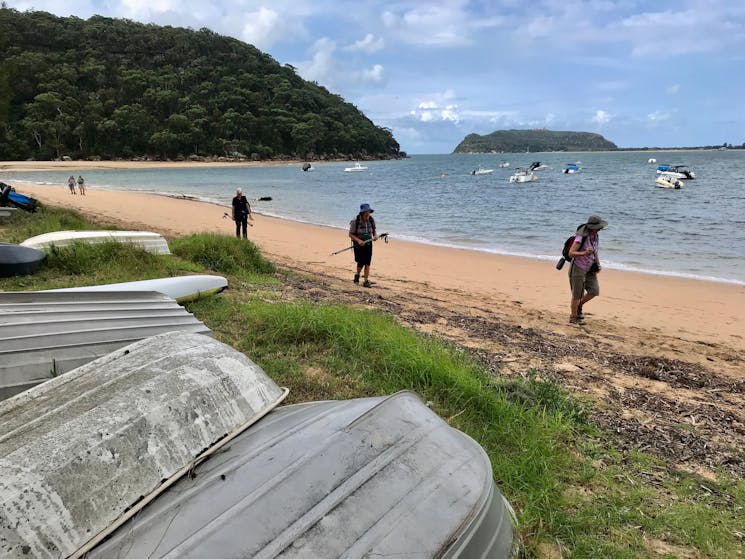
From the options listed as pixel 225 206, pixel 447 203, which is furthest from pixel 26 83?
pixel 447 203

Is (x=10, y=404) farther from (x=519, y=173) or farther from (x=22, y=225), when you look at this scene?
(x=519, y=173)

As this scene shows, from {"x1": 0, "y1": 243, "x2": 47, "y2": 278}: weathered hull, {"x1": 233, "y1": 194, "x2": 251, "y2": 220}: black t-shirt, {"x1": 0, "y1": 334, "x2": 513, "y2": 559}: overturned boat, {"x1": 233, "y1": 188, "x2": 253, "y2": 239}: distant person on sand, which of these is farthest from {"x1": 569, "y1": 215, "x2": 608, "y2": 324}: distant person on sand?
{"x1": 233, "y1": 194, "x2": 251, "y2": 220}: black t-shirt

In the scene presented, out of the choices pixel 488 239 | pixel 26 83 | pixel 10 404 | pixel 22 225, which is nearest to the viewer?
pixel 10 404

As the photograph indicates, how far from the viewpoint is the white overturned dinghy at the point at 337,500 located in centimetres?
153

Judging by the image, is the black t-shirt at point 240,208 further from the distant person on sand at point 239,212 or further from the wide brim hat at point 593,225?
the wide brim hat at point 593,225

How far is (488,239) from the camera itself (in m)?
16.4

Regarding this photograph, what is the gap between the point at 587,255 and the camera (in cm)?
666

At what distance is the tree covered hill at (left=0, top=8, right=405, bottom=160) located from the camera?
229ft

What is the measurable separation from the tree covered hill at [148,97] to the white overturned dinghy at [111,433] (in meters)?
75.0

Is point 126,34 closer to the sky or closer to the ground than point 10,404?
closer to the sky

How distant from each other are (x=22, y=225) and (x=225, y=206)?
1536 centimetres

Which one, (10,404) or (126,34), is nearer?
(10,404)

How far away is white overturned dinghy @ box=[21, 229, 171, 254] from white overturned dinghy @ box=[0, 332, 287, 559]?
205 inches

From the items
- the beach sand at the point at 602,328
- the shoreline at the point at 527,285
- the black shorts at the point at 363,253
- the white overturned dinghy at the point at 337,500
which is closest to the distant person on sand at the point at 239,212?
the shoreline at the point at 527,285
